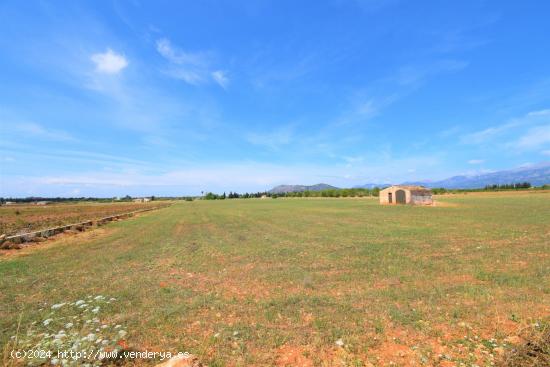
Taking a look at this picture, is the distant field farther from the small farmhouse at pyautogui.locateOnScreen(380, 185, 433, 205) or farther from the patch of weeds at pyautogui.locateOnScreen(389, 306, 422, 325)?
the small farmhouse at pyautogui.locateOnScreen(380, 185, 433, 205)

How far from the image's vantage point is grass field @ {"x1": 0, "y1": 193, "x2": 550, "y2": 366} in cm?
464

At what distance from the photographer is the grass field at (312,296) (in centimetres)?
Result: 464

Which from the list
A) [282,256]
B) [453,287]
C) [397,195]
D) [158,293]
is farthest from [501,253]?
[397,195]

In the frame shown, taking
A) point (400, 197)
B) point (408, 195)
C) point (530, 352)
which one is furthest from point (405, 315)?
point (400, 197)

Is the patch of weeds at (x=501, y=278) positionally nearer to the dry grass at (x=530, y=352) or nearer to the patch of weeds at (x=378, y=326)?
the dry grass at (x=530, y=352)

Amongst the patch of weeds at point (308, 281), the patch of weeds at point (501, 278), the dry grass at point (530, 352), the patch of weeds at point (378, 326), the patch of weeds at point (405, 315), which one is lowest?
the patch of weeds at point (308, 281)

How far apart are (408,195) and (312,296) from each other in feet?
166

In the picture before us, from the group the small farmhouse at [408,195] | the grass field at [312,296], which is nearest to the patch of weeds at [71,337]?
the grass field at [312,296]

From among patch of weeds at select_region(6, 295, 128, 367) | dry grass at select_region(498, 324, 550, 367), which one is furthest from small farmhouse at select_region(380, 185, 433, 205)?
patch of weeds at select_region(6, 295, 128, 367)

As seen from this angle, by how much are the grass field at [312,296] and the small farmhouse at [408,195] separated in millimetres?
38425

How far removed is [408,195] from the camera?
51.6 metres

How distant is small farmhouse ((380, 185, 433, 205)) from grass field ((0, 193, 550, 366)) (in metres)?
38.4

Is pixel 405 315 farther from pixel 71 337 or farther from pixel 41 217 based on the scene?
pixel 41 217

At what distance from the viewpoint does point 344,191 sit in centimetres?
12325
